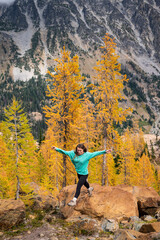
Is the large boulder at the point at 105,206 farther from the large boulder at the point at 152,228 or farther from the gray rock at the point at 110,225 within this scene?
the large boulder at the point at 152,228

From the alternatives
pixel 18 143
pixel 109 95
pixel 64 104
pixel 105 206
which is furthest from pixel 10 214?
pixel 109 95

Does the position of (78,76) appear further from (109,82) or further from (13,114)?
(13,114)

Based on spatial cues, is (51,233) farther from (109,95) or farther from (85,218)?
(109,95)

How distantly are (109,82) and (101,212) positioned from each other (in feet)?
32.6

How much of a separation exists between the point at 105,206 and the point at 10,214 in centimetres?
460

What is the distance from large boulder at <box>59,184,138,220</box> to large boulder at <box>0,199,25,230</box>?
7.21ft

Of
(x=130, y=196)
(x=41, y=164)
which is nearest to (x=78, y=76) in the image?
(x=130, y=196)

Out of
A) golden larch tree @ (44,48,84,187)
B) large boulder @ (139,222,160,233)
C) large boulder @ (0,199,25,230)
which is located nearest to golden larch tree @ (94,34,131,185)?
golden larch tree @ (44,48,84,187)

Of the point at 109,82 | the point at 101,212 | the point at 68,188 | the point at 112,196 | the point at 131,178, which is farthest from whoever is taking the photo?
the point at 131,178

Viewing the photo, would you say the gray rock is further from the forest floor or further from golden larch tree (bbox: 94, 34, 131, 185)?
golden larch tree (bbox: 94, 34, 131, 185)

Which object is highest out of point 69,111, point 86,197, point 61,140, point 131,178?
point 69,111

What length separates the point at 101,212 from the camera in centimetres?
812

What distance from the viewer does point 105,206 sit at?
8.34 metres

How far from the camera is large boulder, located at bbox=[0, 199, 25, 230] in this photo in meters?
7.58
